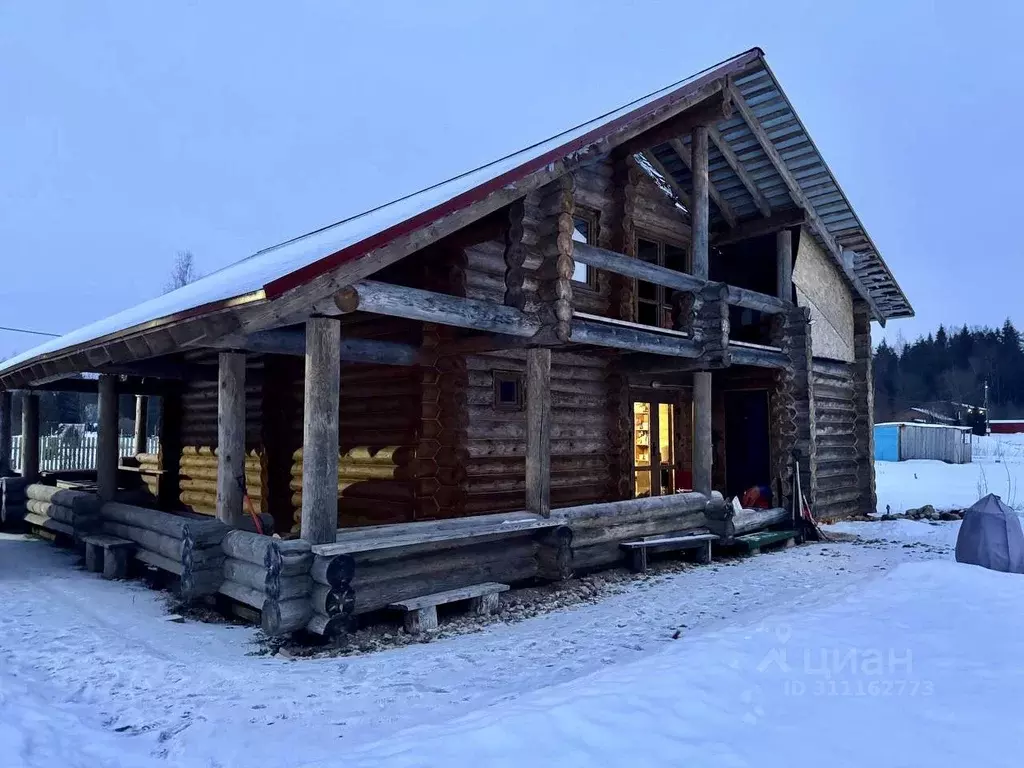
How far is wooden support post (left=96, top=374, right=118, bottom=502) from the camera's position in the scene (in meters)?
11.6

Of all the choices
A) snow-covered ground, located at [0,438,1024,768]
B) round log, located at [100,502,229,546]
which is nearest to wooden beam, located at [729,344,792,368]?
snow-covered ground, located at [0,438,1024,768]

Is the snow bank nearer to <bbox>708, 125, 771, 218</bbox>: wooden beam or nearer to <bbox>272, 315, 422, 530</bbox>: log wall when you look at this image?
<bbox>272, 315, 422, 530</bbox>: log wall

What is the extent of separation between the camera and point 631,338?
33.3 ft

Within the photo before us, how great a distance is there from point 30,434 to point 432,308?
466 inches

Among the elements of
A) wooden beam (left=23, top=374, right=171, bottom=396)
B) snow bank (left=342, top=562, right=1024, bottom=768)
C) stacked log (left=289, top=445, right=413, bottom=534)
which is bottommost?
snow bank (left=342, top=562, right=1024, bottom=768)

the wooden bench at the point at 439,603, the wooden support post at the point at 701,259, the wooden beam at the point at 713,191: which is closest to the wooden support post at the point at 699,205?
the wooden support post at the point at 701,259

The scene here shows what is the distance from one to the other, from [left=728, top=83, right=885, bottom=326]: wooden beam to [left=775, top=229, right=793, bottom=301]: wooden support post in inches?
23.0

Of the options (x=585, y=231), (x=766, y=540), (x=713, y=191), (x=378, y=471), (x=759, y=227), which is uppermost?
(x=713, y=191)

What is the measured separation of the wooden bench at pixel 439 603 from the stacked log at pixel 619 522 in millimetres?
1453

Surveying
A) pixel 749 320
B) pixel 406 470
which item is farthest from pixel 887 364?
pixel 406 470

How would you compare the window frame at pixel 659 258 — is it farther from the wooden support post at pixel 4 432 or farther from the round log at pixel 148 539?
the wooden support post at pixel 4 432

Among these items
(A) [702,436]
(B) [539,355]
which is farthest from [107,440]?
(A) [702,436]

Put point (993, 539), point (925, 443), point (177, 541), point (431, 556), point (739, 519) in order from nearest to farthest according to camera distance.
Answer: point (431, 556)
point (177, 541)
point (993, 539)
point (739, 519)
point (925, 443)

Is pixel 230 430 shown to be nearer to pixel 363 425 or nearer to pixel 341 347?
pixel 341 347
